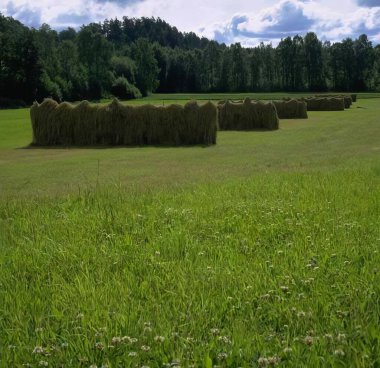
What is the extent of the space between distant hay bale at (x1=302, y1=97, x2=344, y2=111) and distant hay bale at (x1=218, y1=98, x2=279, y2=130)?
28744 mm

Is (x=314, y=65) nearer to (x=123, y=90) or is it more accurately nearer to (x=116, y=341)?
(x=123, y=90)

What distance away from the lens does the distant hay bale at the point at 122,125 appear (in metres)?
31.2

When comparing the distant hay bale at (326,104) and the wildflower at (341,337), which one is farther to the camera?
the distant hay bale at (326,104)

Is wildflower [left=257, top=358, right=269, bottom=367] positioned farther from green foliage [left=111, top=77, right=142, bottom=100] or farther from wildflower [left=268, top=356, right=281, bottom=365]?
green foliage [left=111, top=77, right=142, bottom=100]

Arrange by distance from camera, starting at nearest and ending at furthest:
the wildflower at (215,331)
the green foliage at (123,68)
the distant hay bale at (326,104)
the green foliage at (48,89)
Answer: the wildflower at (215,331), the distant hay bale at (326,104), the green foliage at (48,89), the green foliage at (123,68)

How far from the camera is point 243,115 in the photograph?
42.1 metres

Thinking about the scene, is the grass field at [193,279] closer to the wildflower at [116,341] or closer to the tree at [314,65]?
the wildflower at [116,341]

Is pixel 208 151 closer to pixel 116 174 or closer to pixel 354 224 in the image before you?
pixel 116 174

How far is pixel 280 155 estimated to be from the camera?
71.9ft

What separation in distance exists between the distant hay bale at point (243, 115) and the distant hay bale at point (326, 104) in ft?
94.3

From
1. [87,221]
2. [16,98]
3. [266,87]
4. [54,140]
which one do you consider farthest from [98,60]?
[87,221]

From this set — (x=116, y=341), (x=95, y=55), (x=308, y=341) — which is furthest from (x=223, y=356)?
(x=95, y=55)

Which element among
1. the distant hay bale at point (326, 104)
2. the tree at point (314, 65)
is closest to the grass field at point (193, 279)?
the distant hay bale at point (326, 104)

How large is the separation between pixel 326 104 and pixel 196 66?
81.0 meters
